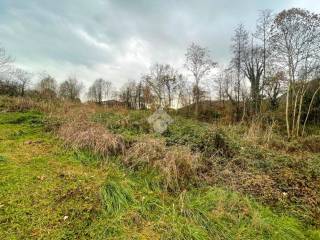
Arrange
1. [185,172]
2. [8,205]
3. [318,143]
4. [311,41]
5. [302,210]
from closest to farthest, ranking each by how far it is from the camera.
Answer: [8,205], [302,210], [185,172], [318,143], [311,41]

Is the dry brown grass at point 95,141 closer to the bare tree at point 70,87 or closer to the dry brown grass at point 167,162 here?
the dry brown grass at point 167,162

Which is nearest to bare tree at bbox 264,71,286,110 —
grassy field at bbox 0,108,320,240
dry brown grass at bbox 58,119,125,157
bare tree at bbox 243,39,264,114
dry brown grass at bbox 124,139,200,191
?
bare tree at bbox 243,39,264,114

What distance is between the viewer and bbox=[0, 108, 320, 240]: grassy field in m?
2.84

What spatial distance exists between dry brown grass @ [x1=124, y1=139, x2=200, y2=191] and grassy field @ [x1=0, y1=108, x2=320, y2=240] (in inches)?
4.2

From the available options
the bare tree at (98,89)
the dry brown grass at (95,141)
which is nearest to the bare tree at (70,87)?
the bare tree at (98,89)

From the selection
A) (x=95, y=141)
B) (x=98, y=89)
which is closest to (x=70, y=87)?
(x=98, y=89)

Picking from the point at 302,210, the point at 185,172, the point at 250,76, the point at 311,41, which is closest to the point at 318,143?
the point at 302,210

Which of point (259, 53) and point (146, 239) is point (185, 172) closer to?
point (146, 239)

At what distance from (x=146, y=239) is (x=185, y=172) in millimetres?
1730

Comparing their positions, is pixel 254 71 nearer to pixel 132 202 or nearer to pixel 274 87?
pixel 274 87

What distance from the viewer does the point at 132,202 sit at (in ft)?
11.2

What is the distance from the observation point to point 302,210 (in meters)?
3.81

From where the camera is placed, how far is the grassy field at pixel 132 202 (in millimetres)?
2840

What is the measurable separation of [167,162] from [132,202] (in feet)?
3.79
